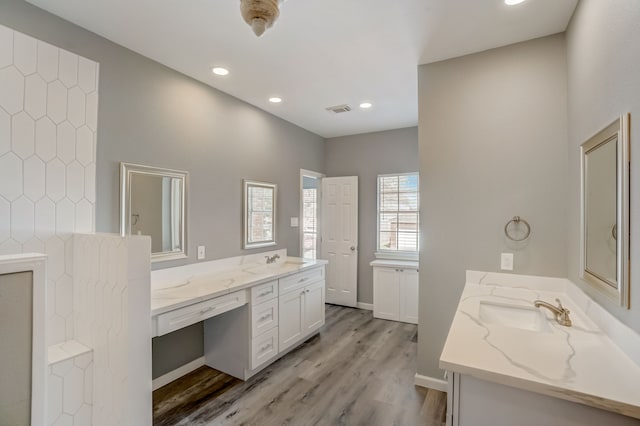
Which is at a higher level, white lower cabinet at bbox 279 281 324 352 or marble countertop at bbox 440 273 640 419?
marble countertop at bbox 440 273 640 419

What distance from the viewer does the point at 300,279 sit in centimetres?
328

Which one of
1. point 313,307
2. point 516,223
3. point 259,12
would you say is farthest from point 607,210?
point 313,307

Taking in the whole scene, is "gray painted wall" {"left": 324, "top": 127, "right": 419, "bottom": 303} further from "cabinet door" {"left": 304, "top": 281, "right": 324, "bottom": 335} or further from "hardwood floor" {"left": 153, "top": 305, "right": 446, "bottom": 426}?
"hardwood floor" {"left": 153, "top": 305, "right": 446, "bottom": 426}

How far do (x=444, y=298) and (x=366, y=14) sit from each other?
214cm

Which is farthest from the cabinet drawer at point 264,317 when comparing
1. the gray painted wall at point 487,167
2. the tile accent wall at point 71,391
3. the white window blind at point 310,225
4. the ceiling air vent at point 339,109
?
the white window blind at point 310,225

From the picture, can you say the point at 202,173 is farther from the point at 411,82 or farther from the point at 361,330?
the point at 361,330

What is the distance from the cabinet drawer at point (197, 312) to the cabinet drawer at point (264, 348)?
1.35 ft

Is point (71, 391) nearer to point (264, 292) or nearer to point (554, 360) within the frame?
point (264, 292)

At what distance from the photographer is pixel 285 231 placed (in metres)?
4.08

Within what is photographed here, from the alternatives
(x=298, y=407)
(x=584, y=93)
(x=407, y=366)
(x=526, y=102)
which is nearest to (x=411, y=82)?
(x=526, y=102)

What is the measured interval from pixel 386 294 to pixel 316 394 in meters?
2.05

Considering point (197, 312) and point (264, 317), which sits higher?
point (197, 312)

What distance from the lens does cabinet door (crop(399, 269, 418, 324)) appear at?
405 cm

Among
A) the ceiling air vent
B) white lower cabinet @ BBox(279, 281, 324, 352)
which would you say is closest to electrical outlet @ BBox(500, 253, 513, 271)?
white lower cabinet @ BBox(279, 281, 324, 352)
